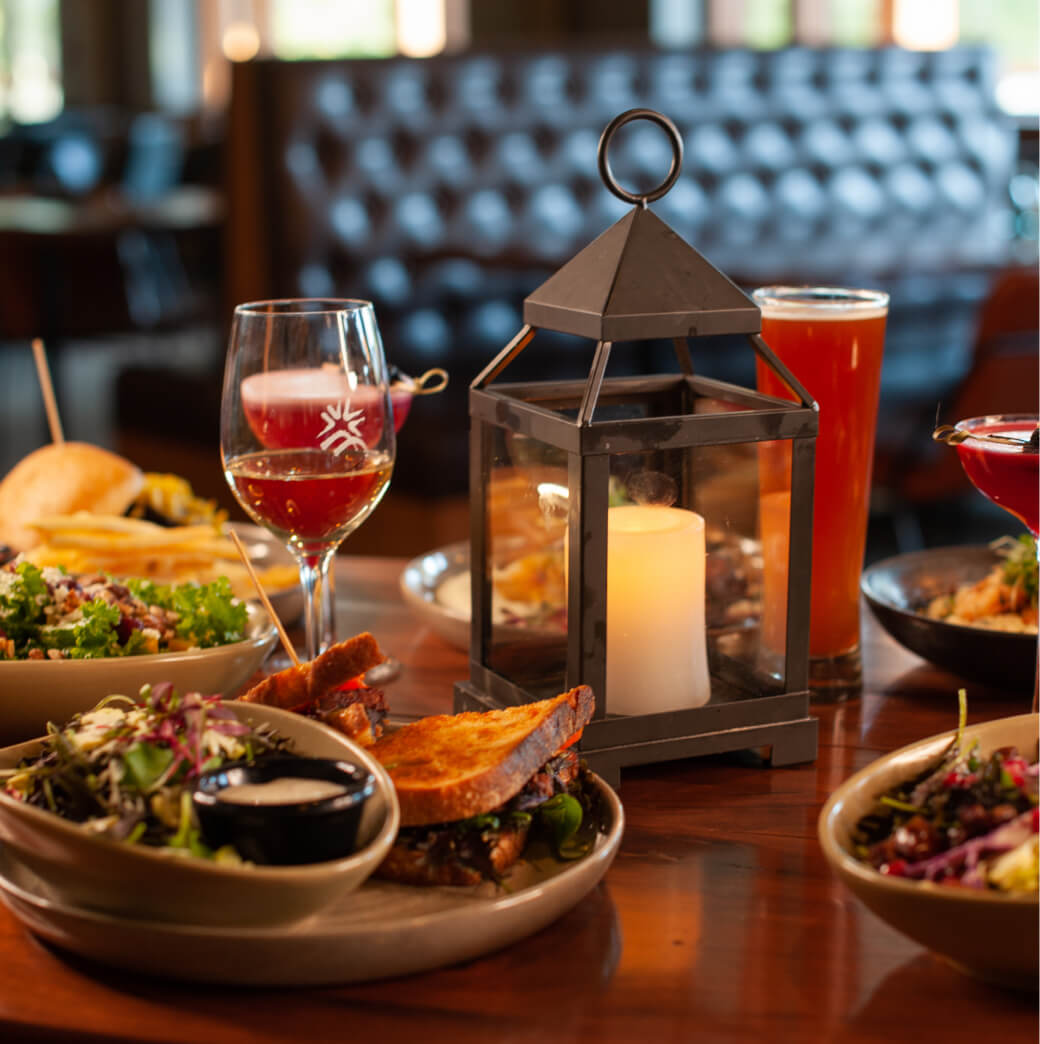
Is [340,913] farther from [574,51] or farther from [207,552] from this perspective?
[574,51]

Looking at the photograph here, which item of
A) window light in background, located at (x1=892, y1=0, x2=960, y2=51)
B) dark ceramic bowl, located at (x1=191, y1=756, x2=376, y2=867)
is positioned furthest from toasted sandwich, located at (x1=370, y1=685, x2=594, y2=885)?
window light in background, located at (x1=892, y1=0, x2=960, y2=51)

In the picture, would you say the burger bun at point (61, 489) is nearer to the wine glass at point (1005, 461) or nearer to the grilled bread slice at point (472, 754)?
the grilled bread slice at point (472, 754)

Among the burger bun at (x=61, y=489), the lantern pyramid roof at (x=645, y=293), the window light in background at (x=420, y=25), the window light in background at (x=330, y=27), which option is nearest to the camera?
the lantern pyramid roof at (x=645, y=293)

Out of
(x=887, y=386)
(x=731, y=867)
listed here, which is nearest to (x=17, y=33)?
(x=887, y=386)

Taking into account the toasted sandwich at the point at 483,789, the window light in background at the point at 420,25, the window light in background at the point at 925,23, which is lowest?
the toasted sandwich at the point at 483,789

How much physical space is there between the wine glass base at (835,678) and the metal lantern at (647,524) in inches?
5.1

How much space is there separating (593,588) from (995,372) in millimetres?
2692

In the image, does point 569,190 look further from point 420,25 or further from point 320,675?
point 420,25

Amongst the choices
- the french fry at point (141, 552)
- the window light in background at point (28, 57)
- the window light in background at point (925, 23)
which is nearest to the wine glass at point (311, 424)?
the french fry at point (141, 552)

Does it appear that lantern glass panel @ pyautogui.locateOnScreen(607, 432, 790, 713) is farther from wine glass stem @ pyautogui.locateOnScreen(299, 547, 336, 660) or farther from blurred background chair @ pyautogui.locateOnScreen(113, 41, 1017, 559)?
blurred background chair @ pyautogui.locateOnScreen(113, 41, 1017, 559)

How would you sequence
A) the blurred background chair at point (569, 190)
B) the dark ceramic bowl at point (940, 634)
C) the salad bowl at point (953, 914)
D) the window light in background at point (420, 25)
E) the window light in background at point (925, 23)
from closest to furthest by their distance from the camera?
the salad bowl at point (953, 914)
the dark ceramic bowl at point (940, 634)
the blurred background chair at point (569, 190)
the window light in background at point (925, 23)
the window light in background at point (420, 25)

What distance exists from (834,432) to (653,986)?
615mm

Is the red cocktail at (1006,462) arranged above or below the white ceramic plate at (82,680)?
above

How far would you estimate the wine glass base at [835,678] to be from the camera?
49.4 inches
